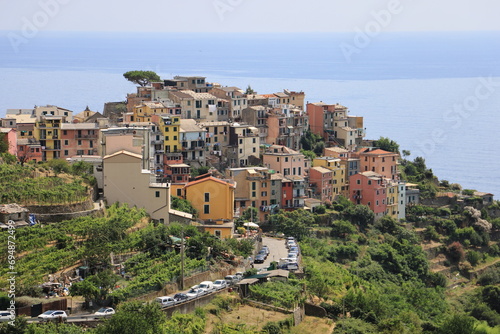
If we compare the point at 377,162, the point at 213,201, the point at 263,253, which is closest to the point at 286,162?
the point at 377,162

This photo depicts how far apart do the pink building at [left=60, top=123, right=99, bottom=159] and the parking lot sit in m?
9.19

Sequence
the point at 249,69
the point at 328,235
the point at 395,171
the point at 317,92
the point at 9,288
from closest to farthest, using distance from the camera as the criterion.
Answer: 1. the point at 9,288
2. the point at 328,235
3. the point at 395,171
4. the point at 317,92
5. the point at 249,69

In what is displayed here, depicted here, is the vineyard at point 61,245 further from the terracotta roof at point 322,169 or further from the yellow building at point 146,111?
the terracotta roof at point 322,169

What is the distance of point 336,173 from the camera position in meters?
41.3

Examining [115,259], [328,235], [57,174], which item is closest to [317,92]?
[328,235]

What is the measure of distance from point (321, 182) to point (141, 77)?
1331cm

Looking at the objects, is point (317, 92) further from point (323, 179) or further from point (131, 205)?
point (131, 205)

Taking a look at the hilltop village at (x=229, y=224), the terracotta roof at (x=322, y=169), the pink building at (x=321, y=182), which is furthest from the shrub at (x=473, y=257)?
the terracotta roof at (x=322, y=169)

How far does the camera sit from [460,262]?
40.3 meters

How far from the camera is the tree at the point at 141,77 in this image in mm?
48844

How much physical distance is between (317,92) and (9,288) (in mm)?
62054

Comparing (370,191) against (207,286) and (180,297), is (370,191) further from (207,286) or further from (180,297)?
(180,297)

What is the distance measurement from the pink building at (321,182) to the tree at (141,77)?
1236 cm

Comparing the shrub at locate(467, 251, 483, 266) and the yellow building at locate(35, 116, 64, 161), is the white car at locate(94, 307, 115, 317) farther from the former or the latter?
the shrub at locate(467, 251, 483, 266)
